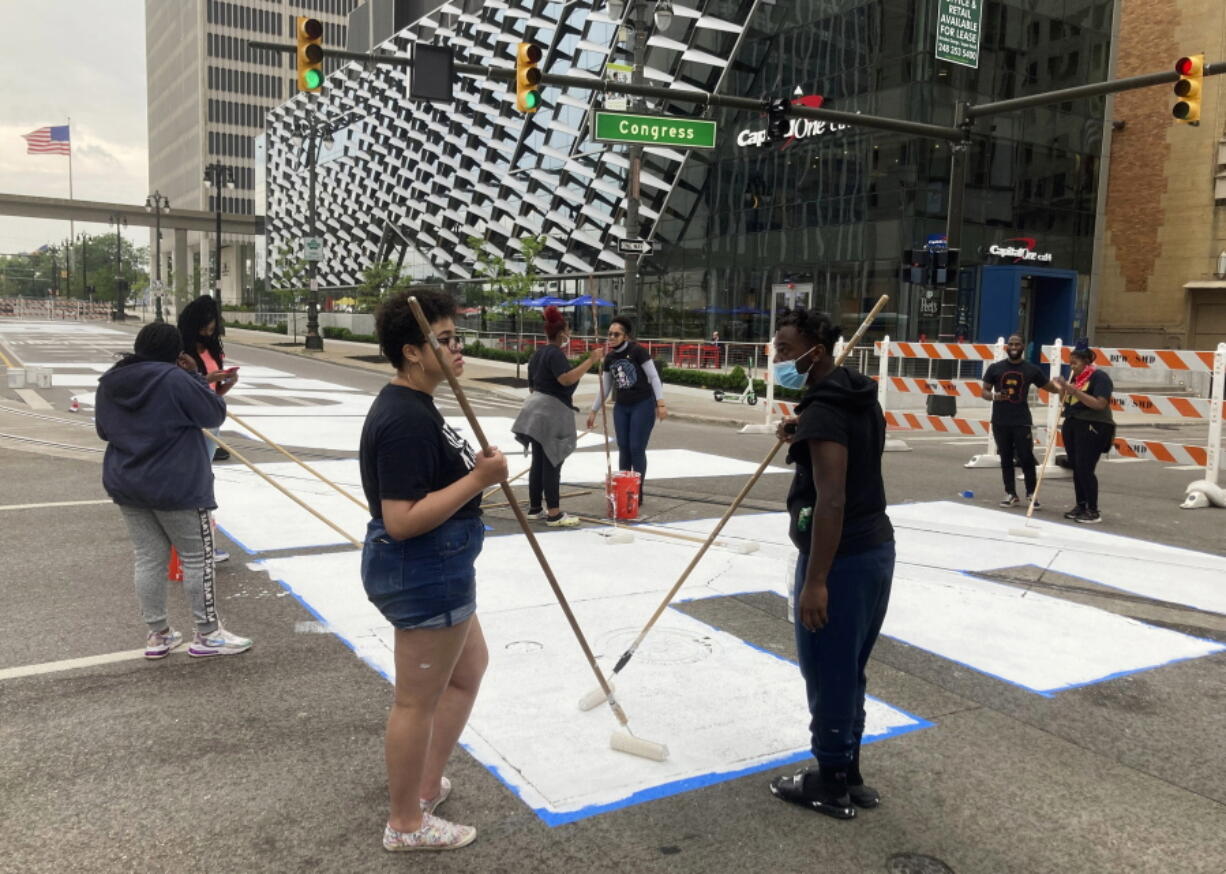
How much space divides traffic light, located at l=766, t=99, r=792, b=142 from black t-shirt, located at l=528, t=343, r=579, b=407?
27.1 feet

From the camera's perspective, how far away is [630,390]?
9172mm

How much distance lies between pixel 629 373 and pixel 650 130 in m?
8.47

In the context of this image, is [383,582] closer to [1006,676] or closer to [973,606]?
[1006,676]

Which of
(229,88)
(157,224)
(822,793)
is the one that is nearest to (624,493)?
(822,793)

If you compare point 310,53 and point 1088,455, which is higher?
point 310,53

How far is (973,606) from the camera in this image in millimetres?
6387

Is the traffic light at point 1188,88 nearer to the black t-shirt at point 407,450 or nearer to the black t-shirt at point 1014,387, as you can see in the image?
the black t-shirt at point 1014,387

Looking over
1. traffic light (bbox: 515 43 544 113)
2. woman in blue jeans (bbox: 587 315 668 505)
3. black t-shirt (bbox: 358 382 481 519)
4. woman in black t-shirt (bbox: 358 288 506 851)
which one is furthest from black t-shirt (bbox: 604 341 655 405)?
traffic light (bbox: 515 43 544 113)

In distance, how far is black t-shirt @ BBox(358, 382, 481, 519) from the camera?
9.50 ft

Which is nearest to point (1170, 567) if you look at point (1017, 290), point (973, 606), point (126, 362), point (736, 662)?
point (973, 606)

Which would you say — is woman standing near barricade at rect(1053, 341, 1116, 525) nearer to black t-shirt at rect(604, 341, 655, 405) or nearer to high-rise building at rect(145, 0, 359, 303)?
black t-shirt at rect(604, 341, 655, 405)

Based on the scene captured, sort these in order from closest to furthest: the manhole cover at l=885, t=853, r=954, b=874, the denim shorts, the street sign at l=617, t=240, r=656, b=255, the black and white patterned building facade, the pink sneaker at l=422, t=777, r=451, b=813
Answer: the denim shorts → the manhole cover at l=885, t=853, r=954, b=874 → the pink sneaker at l=422, t=777, r=451, b=813 → the street sign at l=617, t=240, r=656, b=255 → the black and white patterned building facade

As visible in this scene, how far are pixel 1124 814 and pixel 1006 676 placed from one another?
1472 mm

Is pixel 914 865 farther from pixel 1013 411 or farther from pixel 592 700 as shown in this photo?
pixel 1013 411
